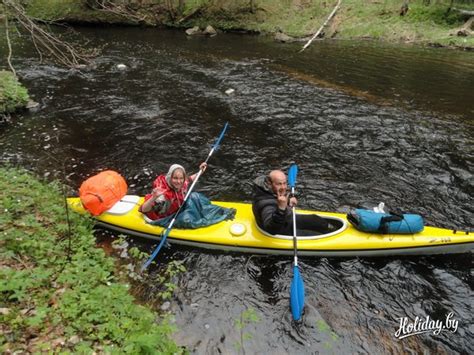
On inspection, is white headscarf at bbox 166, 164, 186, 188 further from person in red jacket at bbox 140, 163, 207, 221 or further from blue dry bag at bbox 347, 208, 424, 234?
blue dry bag at bbox 347, 208, 424, 234

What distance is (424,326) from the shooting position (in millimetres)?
4559

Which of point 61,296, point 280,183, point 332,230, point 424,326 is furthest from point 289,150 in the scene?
point 61,296

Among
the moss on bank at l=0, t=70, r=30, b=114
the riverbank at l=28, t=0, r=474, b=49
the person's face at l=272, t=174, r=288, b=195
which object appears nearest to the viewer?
the person's face at l=272, t=174, r=288, b=195

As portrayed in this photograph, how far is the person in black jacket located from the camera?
5.21 m

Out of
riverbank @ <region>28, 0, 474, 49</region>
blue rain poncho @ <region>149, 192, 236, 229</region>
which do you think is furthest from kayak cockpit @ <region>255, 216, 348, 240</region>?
riverbank @ <region>28, 0, 474, 49</region>

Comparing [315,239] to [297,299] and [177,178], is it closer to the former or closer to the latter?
[297,299]

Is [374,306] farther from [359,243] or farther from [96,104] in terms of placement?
[96,104]

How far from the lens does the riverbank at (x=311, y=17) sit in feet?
66.7

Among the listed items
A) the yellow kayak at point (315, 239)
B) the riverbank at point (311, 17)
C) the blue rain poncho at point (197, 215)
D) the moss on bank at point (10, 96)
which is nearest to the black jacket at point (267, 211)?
the yellow kayak at point (315, 239)

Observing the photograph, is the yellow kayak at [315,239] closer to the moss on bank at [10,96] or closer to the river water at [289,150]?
the river water at [289,150]

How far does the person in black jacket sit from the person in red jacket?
116 cm

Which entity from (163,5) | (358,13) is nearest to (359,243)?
(358,13)

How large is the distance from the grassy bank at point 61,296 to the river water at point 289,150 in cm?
65

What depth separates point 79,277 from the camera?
4594 mm
